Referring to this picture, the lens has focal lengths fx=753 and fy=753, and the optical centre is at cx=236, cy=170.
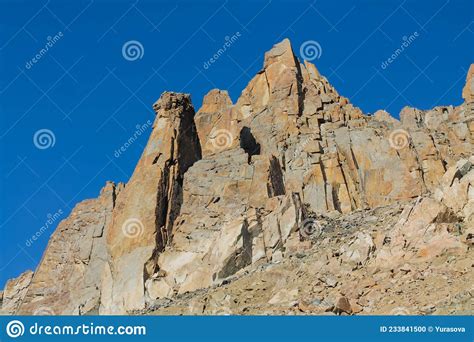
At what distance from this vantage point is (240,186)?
7419 cm

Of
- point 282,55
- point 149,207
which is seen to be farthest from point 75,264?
point 282,55

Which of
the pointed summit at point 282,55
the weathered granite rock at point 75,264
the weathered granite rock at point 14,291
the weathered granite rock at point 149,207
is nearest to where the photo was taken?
the weathered granite rock at point 149,207

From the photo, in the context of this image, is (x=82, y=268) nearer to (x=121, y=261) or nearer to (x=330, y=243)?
(x=121, y=261)

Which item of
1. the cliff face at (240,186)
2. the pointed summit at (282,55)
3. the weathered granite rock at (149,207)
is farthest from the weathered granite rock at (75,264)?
the pointed summit at (282,55)

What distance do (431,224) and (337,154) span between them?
36872 millimetres

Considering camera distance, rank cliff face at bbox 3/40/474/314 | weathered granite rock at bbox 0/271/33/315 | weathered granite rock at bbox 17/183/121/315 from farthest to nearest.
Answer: weathered granite rock at bbox 0/271/33/315, weathered granite rock at bbox 17/183/121/315, cliff face at bbox 3/40/474/314

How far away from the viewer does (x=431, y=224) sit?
46.6 metres

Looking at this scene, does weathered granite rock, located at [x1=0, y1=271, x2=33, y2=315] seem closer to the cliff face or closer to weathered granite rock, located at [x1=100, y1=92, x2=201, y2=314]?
the cliff face

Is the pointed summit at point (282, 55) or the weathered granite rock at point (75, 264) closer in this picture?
the weathered granite rock at point (75, 264)

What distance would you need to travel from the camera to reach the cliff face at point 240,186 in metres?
64.9

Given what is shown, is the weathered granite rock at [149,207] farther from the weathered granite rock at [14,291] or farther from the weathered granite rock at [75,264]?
the weathered granite rock at [14,291]

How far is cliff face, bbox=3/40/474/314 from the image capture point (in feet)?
213

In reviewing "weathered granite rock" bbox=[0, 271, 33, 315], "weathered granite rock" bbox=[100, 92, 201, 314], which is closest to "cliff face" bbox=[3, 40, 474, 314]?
"weathered granite rock" bbox=[100, 92, 201, 314]

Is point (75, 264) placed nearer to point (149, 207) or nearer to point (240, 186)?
point (149, 207)
